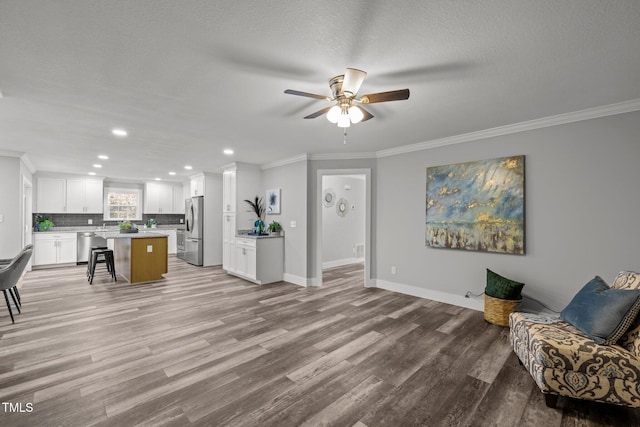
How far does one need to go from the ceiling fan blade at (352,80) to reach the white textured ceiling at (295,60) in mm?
161

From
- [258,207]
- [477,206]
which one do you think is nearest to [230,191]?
[258,207]

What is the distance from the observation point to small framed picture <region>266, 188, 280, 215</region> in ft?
19.1

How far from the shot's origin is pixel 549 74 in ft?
7.36

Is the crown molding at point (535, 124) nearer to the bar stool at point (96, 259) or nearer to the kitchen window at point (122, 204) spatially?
the bar stool at point (96, 259)

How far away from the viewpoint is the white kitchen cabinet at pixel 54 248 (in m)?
6.80

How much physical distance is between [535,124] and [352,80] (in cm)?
269

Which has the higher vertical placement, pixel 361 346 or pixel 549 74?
pixel 549 74

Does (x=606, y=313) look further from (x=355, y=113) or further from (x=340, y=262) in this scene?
(x=340, y=262)

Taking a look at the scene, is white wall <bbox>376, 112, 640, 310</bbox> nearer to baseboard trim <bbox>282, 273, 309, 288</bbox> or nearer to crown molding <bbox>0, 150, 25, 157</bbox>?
baseboard trim <bbox>282, 273, 309, 288</bbox>

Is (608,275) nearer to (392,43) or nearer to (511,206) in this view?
(511,206)

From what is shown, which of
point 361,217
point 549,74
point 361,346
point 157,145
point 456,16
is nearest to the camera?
point 456,16

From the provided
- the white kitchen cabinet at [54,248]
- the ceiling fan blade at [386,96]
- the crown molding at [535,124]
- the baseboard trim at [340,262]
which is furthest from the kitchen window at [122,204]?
the ceiling fan blade at [386,96]

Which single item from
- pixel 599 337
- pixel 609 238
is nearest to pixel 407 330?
pixel 599 337

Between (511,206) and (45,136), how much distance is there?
6353 millimetres
